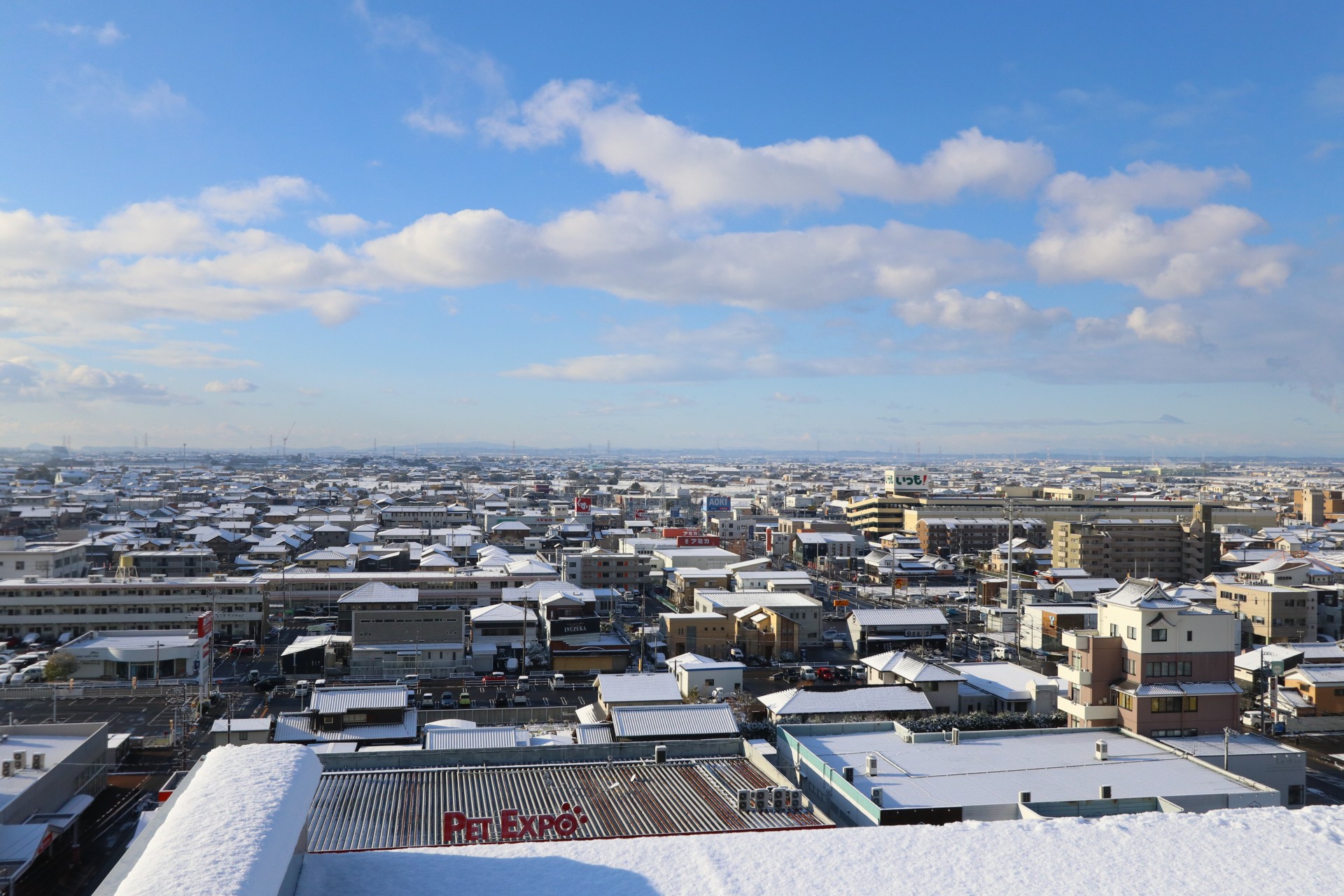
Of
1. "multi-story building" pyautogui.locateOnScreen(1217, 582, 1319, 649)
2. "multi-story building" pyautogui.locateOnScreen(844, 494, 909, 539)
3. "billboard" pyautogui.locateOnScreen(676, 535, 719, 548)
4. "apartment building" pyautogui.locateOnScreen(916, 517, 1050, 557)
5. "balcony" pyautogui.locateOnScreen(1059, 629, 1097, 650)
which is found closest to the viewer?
"balcony" pyautogui.locateOnScreen(1059, 629, 1097, 650)

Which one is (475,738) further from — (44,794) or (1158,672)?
(1158,672)

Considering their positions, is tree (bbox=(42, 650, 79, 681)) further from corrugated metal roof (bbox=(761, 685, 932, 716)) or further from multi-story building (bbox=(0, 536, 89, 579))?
corrugated metal roof (bbox=(761, 685, 932, 716))

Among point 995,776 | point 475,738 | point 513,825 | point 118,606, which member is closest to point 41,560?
point 118,606

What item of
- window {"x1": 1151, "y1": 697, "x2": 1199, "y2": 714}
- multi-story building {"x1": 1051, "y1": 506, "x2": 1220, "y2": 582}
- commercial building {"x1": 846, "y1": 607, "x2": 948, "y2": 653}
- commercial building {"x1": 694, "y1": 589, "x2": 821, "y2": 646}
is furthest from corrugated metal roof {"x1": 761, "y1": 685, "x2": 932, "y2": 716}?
multi-story building {"x1": 1051, "y1": 506, "x2": 1220, "y2": 582}

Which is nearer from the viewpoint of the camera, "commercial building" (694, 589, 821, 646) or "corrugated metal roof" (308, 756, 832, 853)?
"corrugated metal roof" (308, 756, 832, 853)

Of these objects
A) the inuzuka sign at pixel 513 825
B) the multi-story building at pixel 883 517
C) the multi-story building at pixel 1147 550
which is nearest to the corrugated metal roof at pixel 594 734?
the inuzuka sign at pixel 513 825
